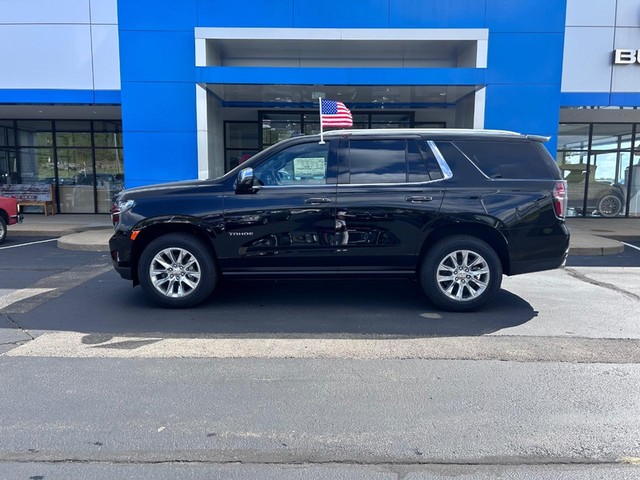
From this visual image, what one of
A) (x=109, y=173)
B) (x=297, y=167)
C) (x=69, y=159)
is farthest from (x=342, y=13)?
(x=69, y=159)

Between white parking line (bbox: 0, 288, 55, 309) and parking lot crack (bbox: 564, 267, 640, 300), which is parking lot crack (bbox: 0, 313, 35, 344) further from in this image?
parking lot crack (bbox: 564, 267, 640, 300)

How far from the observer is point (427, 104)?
1452cm

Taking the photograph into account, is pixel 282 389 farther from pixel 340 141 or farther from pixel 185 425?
pixel 340 141

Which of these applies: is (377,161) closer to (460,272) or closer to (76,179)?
(460,272)

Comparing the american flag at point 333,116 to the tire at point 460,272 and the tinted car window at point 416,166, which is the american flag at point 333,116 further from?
the tire at point 460,272

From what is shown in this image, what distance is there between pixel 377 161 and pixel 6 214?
977 centimetres

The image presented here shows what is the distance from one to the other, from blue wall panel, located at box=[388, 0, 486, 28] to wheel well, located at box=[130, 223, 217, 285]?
8732mm

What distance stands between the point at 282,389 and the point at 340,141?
3190mm

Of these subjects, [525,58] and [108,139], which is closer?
[525,58]

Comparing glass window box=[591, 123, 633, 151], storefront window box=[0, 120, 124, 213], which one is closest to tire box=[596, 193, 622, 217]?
glass window box=[591, 123, 633, 151]

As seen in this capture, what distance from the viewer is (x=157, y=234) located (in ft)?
20.0

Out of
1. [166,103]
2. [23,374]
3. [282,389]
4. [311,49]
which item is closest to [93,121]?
[166,103]

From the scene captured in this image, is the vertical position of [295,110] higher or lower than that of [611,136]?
higher

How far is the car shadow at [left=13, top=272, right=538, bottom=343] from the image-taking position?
540cm
